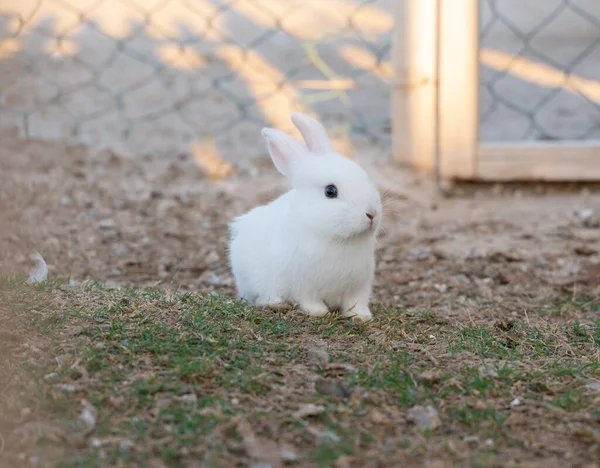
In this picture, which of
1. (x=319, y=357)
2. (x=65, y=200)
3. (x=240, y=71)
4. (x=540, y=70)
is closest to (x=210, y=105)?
(x=240, y=71)

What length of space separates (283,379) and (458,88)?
258cm

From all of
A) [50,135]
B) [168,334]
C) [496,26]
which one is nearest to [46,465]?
[168,334]

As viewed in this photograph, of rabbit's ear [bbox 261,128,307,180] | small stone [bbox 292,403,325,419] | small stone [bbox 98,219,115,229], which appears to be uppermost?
rabbit's ear [bbox 261,128,307,180]

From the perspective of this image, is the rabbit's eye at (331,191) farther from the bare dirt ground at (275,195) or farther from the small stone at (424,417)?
the small stone at (424,417)

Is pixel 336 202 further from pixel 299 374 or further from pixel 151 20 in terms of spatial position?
pixel 151 20

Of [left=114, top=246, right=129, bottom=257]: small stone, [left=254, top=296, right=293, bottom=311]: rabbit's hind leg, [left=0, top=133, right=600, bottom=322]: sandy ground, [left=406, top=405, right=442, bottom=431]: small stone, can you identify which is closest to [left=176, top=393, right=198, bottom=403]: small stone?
[left=406, top=405, right=442, bottom=431]: small stone

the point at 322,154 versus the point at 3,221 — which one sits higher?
the point at 322,154

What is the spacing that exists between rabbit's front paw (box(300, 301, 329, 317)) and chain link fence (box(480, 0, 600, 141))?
2.74 meters

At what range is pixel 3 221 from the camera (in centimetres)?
394

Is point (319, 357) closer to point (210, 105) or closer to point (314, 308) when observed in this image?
point (314, 308)

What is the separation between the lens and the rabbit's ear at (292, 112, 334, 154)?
2854 millimetres

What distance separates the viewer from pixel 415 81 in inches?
175

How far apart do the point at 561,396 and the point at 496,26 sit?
4.53m

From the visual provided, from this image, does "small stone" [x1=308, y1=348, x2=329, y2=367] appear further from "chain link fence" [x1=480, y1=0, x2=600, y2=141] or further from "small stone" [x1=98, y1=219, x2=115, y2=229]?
"chain link fence" [x1=480, y1=0, x2=600, y2=141]
